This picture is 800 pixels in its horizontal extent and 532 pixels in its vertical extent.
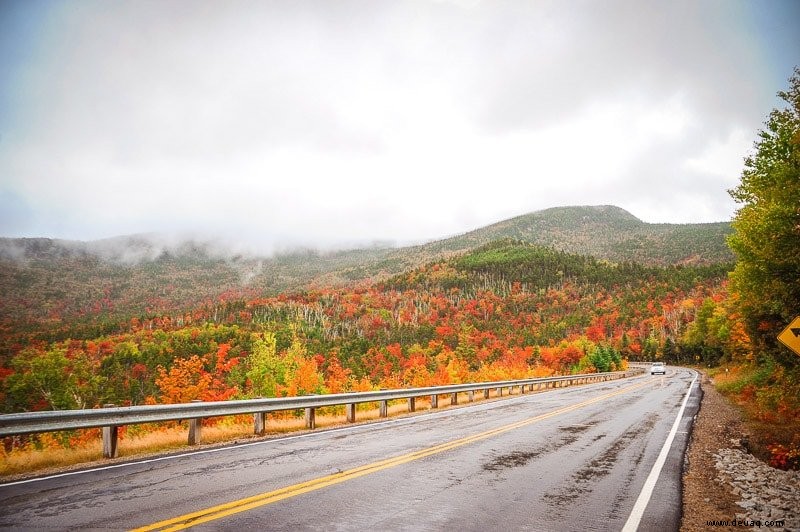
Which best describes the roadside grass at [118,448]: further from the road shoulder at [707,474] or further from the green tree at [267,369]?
the green tree at [267,369]

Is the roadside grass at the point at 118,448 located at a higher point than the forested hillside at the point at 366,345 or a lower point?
higher

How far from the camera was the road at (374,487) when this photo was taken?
4867mm

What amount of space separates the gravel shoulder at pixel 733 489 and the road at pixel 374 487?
0.26m

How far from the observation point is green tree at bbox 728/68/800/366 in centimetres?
1277

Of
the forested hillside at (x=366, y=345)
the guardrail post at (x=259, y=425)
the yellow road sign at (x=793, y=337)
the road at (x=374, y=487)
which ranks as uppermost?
the yellow road sign at (x=793, y=337)

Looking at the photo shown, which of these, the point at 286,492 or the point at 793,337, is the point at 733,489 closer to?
the point at 793,337

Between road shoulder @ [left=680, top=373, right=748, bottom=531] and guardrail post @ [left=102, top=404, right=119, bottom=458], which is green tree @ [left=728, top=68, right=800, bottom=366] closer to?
road shoulder @ [left=680, top=373, right=748, bottom=531]

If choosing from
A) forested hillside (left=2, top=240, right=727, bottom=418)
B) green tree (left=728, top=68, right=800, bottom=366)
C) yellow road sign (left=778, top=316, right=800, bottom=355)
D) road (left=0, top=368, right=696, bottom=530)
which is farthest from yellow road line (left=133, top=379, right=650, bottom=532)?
forested hillside (left=2, top=240, right=727, bottom=418)

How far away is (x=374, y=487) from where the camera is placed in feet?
20.0

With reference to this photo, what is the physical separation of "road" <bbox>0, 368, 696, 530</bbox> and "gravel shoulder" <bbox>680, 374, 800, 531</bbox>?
26cm

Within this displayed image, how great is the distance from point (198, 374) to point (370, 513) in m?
95.3

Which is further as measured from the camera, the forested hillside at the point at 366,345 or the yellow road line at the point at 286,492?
the forested hillside at the point at 366,345

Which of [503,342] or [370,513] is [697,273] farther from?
[370,513]

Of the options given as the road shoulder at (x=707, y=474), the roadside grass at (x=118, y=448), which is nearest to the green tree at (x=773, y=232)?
the road shoulder at (x=707, y=474)
